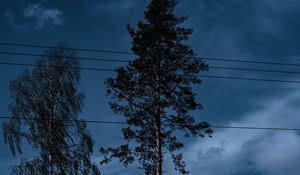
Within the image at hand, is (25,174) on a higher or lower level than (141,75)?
lower

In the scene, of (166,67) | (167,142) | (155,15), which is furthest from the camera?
(155,15)

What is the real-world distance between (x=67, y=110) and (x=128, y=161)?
4744 millimetres

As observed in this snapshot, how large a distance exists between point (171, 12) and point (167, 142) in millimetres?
7653

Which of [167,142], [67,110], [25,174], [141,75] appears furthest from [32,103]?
[167,142]

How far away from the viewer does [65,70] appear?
2745 cm

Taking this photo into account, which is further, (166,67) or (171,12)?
(171,12)

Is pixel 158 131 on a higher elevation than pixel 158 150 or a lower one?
higher

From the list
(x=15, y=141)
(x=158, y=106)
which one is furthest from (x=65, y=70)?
(x=158, y=106)

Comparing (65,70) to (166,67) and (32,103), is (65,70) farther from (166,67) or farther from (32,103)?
(166,67)

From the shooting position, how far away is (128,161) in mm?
23688

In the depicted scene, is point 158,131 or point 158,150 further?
point 158,131

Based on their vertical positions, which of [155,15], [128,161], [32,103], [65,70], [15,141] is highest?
[155,15]

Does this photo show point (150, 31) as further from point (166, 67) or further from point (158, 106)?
Answer: point (158, 106)

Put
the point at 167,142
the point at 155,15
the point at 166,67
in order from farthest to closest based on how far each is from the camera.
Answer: the point at 155,15
the point at 166,67
the point at 167,142
